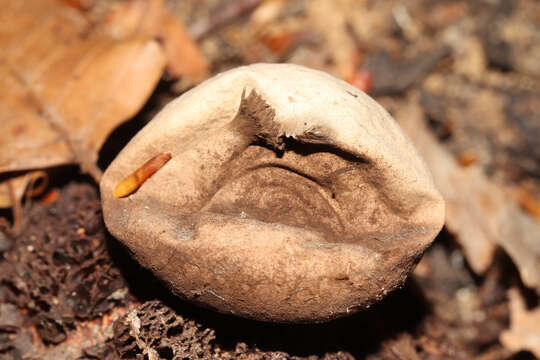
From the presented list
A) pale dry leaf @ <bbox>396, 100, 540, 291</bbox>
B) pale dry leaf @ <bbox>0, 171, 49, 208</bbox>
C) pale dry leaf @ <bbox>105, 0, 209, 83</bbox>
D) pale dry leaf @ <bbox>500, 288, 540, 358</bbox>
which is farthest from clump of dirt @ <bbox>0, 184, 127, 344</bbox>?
pale dry leaf @ <bbox>500, 288, 540, 358</bbox>

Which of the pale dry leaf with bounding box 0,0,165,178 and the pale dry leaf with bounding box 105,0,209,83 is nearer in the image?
the pale dry leaf with bounding box 0,0,165,178

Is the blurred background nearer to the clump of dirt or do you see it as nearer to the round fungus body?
the clump of dirt

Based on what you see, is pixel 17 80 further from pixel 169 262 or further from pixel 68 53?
pixel 169 262

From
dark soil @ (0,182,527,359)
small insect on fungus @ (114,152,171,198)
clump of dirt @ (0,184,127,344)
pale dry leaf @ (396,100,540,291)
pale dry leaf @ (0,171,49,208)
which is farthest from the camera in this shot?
pale dry leaf @ (396,100,540,291)

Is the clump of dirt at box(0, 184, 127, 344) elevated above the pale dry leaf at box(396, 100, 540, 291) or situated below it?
above

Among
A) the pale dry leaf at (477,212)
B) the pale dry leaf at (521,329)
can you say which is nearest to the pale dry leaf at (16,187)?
the pale dry leaf at (477,212)

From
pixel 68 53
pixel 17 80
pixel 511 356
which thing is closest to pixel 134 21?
pixel 68 53

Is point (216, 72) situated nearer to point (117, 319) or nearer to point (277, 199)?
point (277, 199)
